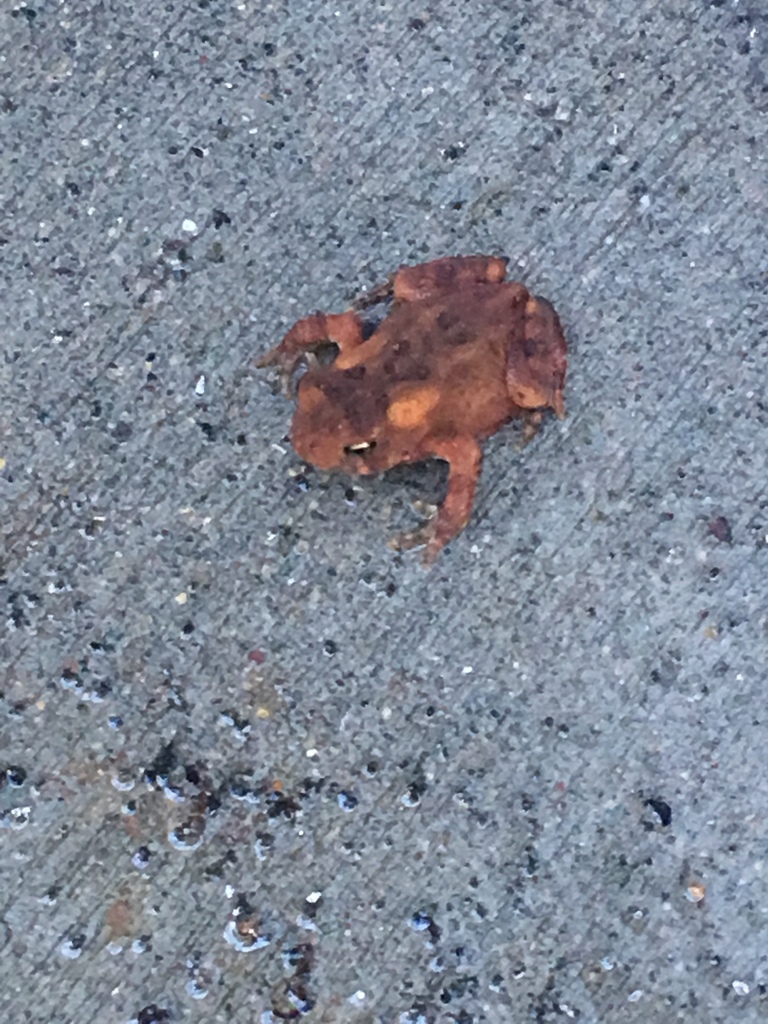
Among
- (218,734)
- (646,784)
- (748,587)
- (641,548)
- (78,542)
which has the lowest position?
(646,784)

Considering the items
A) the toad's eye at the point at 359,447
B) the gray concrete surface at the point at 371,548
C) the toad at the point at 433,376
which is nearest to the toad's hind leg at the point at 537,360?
the toad at the point at 433,376

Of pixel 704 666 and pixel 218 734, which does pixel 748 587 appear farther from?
pixel 218 734

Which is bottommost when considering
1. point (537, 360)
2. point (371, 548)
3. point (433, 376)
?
point (371, 548)

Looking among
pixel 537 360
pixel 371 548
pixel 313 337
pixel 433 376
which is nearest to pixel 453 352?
pixel 433 376

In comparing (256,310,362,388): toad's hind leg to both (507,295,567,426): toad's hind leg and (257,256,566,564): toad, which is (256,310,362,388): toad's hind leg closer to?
(257,256,566,564): toad

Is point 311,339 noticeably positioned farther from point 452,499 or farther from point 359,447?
point 452,499

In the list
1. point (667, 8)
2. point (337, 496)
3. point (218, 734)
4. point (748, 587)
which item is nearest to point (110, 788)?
point (218, 734)
